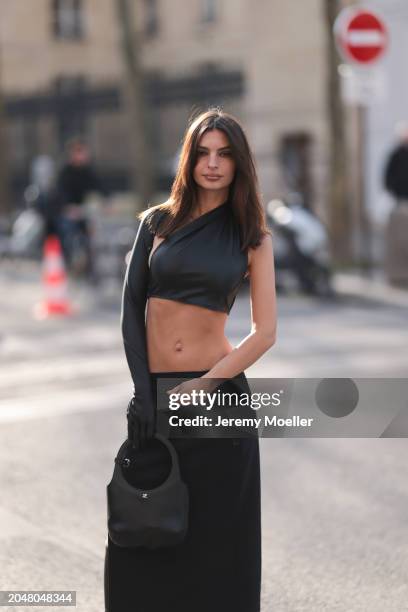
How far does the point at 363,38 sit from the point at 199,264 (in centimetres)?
1310

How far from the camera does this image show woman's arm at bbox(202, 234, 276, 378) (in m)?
3.92

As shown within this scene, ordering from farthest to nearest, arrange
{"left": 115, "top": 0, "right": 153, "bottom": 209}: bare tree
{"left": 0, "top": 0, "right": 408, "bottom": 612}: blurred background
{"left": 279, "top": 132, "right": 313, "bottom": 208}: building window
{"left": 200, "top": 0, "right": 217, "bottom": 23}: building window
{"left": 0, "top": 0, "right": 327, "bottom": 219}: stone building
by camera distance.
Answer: {"left": 200, "top": 0, "right": 217, "bottom": 23}: building window → {"left": 0, "top": 0, "right": 327, "bottom": 219}: stone building → {"left": 279, "top": 132, "right": 313, "bottom": 208}: building window → {"left": 115, "top": 0, "right": 153, "bottom": 209}: bare tree → {"left": 0, "top": 0, "right": 408, "bottom": 612}: blurred background

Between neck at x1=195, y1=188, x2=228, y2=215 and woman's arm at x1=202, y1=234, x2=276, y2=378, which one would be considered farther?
neck at x1=195, y1=188, x2=228, y2=215

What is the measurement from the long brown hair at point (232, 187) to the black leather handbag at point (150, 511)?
67cm

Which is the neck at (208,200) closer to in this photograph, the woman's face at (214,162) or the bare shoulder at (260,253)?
the woman's face at (214,162)

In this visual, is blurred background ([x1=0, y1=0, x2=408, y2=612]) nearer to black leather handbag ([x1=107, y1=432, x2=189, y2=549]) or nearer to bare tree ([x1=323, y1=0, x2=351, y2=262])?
bare tree ([x1=323, y1=0, x2=351, y2=262])

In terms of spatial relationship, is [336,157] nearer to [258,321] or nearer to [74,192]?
[74,192]

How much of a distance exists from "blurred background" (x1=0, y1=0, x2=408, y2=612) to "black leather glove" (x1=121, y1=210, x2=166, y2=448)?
132 centimetres

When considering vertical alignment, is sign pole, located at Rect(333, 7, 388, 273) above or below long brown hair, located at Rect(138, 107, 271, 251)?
above

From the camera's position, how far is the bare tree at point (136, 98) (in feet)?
80.3

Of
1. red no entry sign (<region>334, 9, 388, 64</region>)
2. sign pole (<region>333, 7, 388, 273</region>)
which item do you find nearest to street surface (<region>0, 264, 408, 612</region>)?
sign pole (<region>333, 7, 388, 273</region>)

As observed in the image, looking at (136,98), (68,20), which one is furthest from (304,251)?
(68,20)

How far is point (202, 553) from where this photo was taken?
3.98 meters

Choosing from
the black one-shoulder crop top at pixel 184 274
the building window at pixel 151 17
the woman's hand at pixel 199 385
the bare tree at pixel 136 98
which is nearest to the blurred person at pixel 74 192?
the bare tree at pixel 136 98
